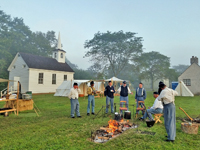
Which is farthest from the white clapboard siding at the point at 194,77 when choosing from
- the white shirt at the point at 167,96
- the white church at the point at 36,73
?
the white shirt at the point at 167,96

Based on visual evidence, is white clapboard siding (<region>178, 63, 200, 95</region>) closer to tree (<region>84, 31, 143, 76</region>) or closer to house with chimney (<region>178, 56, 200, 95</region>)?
house with chimney (<region>178, 56, 200, 95</region>)

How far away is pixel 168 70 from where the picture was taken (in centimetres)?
3922

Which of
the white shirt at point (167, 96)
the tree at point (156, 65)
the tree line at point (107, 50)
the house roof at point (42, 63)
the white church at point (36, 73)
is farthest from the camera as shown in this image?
the tree at point (156, 65)

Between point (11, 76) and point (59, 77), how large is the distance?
8.22 m

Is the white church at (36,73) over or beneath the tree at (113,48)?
beneath

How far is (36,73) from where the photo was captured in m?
21.7

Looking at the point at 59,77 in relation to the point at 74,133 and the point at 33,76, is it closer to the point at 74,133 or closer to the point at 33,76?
the point at 33,76

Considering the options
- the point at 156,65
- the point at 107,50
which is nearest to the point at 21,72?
the point at 107,50

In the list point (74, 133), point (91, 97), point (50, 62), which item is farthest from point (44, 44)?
point (74, 133)

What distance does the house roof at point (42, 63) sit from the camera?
22.0m

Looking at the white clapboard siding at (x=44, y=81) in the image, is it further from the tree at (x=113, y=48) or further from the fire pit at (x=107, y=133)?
the fire pit at (x=107, y=133)

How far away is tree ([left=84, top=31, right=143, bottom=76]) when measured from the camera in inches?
1249

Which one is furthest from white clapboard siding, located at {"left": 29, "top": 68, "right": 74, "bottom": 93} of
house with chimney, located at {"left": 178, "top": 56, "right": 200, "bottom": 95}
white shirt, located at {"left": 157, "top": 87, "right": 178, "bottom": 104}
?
house with chimney, located at {"left": 178, "top": 56, "right": 200, "bottom": 95}

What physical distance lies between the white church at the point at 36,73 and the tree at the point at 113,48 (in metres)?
10.2
